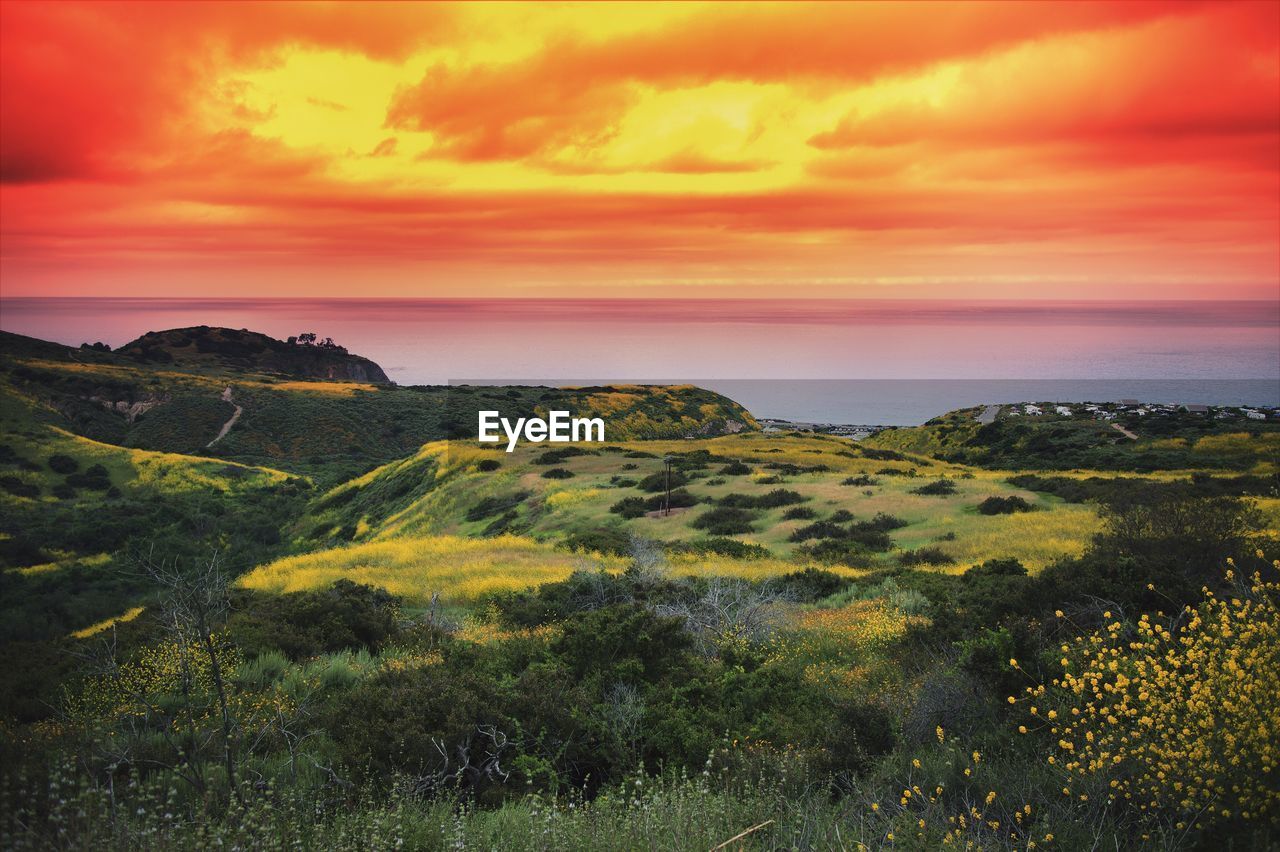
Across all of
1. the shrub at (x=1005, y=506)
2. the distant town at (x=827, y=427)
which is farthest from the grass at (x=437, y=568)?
the distant town at (x=827, y=427)

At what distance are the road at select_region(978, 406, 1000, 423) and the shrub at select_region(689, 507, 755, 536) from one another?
196 ft

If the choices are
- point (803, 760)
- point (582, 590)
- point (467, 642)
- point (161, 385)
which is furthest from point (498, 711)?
point (161, 385)

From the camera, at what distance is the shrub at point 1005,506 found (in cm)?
2623

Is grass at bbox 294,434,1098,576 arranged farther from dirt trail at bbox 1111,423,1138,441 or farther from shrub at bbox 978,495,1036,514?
dirt trail at bbox 1111,423,1138,441

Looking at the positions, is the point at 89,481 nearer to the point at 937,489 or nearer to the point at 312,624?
the point at 312,624

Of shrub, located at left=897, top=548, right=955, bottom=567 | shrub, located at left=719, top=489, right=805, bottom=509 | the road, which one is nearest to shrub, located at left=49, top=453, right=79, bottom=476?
shrub, located at left=719, top=489, right=805, bottom=509

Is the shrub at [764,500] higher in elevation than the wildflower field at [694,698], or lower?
lower

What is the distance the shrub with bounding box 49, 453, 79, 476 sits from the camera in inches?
2584

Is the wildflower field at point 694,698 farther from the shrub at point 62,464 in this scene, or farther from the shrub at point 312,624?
the shrub at point 62,464

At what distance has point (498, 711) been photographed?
751 centimetres

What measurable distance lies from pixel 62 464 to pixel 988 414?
309 feet

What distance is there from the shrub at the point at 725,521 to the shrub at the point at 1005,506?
8326 millimetres

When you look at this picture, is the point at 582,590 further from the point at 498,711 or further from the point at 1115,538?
the point at 1115,538

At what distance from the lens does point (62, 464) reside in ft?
218
